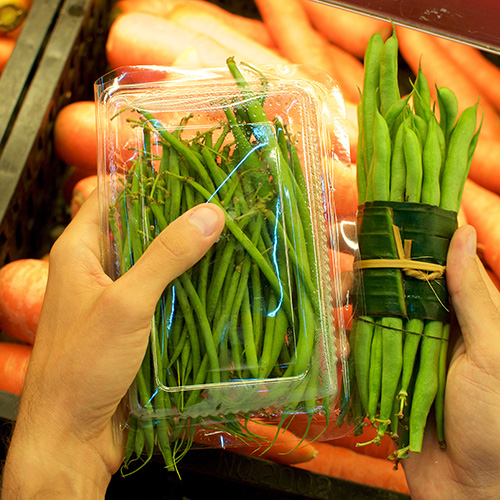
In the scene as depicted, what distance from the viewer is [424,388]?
82 centimetres

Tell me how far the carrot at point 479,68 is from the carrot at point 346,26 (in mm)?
196

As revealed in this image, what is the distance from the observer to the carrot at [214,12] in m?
1.56

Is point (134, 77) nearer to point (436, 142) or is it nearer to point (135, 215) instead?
point (135, 215)

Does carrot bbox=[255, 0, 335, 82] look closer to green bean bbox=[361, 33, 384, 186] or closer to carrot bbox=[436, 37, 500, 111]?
carrot bbox=[436, 37, 500, 111]

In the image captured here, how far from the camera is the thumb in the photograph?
84 centimetres

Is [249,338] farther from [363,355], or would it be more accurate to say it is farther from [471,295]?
[471,295]

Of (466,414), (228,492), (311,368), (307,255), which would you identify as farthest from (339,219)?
(228,492)

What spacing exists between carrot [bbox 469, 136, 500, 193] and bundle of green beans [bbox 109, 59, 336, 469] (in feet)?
2.56

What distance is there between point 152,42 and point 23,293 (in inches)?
31.4

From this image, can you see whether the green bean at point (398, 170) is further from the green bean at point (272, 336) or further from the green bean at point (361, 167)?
the green bean at point (272, 336)

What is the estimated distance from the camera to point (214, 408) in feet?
Answer: 2.54

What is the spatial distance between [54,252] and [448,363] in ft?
2.48

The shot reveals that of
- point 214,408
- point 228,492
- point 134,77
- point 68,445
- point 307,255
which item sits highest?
point 134,77

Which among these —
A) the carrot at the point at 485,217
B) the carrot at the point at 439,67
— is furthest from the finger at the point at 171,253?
the carrot at the point at 439,67
